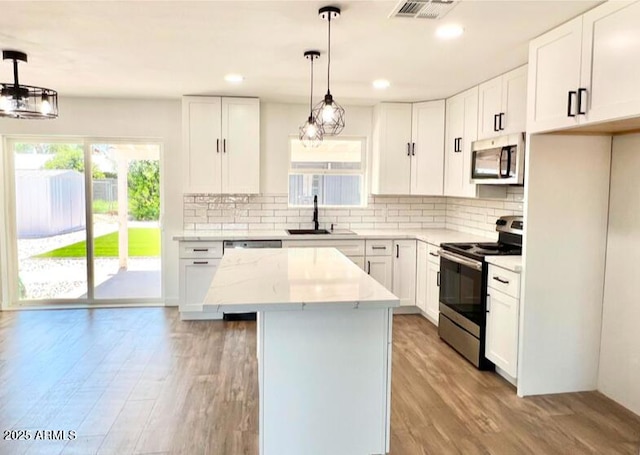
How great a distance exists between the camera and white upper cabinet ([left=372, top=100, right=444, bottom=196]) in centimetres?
503

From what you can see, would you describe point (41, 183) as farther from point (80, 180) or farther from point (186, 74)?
point (186, 74)

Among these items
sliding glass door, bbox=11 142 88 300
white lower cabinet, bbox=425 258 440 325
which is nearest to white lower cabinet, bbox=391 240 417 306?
white lower cabinet, bbox=425 258 440 325

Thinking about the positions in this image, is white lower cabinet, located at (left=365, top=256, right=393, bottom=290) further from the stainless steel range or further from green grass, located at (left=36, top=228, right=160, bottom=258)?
green grass, located at (left=36, top=228, right=160, bottom=258)

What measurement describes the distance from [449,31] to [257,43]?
4.07 ft

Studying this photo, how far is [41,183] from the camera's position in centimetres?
518

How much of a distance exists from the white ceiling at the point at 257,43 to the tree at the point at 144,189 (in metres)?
0.95

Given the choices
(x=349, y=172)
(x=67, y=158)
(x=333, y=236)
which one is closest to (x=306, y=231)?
(x=333, y=236)

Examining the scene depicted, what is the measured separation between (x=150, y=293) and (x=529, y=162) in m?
4.27

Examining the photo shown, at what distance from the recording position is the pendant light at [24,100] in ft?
10.3

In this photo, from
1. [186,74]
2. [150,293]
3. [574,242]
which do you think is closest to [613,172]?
[574,242]

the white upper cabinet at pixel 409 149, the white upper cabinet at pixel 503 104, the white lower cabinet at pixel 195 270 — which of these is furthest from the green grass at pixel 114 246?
the white upper cabinet at pixel 503 104

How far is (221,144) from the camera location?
16.2 feet

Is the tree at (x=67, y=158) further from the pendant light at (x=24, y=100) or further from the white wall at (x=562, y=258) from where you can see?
the white wall at (x=562, y=258)

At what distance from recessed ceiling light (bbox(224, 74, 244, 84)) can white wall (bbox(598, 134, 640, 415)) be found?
2.92m
